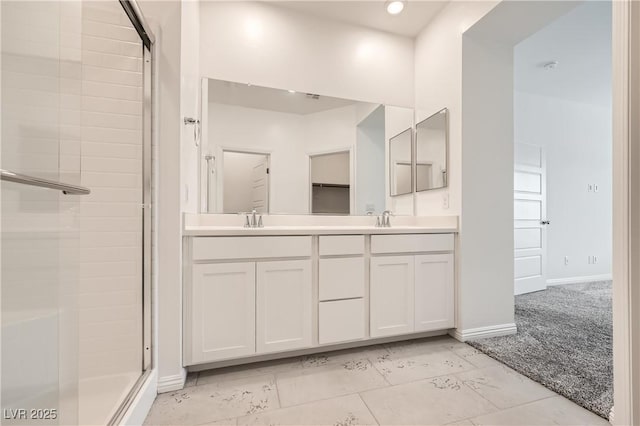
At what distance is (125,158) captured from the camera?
1470 mm

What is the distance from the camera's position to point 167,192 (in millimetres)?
1395

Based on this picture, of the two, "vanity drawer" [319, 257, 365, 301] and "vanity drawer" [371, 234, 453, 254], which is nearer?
"vanity drawer" [319, 257, 365, 301]

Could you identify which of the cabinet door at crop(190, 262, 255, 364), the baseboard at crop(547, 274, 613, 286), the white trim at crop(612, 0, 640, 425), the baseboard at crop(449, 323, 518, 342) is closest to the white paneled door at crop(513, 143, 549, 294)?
the baseboard at crop(547, 274, 613, 286)

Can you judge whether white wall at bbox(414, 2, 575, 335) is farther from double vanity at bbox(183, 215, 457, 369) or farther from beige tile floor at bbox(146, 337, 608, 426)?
beige tile floor at bbox(146, 337, 608, 426)

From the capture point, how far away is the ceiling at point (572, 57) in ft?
7.63

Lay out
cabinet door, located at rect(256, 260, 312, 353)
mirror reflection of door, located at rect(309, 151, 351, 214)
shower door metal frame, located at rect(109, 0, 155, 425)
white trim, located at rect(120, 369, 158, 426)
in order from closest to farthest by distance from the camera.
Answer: white trim, located at rect(120, 369, 158, 426) < shower door metal frame, located at rect(109, 0, 155, 425) < cabinet door, located at rect(256, 260, 312, 353) < mirror reflection of door, located at rect(309, 151, 351, 214)

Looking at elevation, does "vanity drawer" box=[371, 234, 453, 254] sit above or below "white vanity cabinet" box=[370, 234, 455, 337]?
above

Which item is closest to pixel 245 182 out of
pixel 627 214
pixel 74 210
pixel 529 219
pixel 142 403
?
pixel 74 210

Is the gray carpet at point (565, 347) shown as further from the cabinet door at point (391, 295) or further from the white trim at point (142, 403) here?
the white trim at point (142, 403)

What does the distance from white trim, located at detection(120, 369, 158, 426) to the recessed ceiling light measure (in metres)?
2.88

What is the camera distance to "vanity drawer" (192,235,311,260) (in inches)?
58.4

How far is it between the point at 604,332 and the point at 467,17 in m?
2.51

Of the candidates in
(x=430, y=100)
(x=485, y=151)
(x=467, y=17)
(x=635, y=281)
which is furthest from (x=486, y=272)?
(x=467, y=17)

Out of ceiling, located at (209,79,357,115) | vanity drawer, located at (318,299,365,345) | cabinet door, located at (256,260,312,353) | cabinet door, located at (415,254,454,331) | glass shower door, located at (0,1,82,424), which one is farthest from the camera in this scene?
ceiling, located at (209,79,357,115)
